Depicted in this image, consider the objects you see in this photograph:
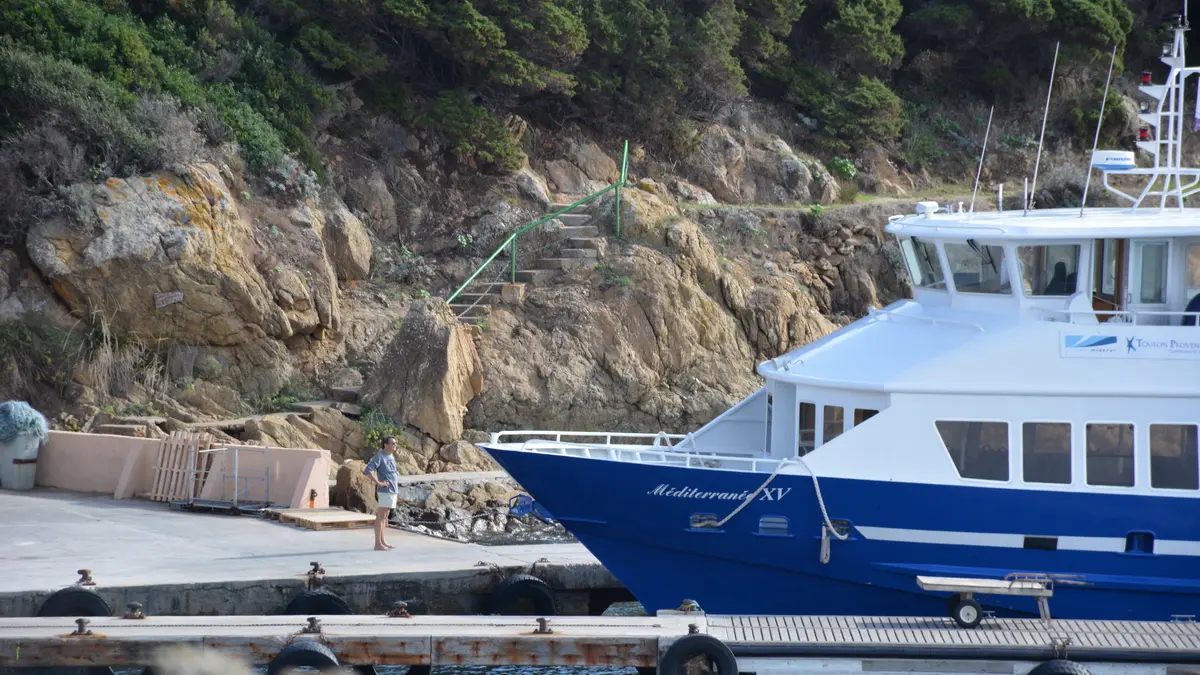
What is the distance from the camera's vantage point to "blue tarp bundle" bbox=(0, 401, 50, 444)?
19703mm

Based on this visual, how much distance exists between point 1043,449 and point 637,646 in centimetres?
441

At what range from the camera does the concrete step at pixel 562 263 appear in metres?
27.8

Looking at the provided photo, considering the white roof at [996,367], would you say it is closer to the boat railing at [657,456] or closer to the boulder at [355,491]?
the boat railing at [657,456]

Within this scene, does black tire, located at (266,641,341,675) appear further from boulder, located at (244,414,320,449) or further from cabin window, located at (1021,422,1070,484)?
boulder, located at (244,414,320,449)

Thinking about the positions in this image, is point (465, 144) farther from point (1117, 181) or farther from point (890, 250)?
point (1117, 181)

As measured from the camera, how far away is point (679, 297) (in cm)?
2767

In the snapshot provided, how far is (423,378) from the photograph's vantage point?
2378 centimetres

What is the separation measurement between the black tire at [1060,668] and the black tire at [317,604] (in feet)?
21.4

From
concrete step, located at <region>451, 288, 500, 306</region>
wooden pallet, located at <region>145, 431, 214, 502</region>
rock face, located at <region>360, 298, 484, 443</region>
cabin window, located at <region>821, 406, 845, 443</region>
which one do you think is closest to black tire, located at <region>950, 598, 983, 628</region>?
cabin window, located at <region>821, 406, 845, 443</region>

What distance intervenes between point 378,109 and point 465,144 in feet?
7.42

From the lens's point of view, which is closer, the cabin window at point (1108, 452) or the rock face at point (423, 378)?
the cabin window at point (1108, 452)

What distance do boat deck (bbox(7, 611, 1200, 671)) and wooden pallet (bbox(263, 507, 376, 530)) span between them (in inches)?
183

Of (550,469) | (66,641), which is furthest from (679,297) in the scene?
(66,641)

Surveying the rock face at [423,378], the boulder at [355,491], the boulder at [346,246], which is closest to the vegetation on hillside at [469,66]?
the boulder at [346,246]
